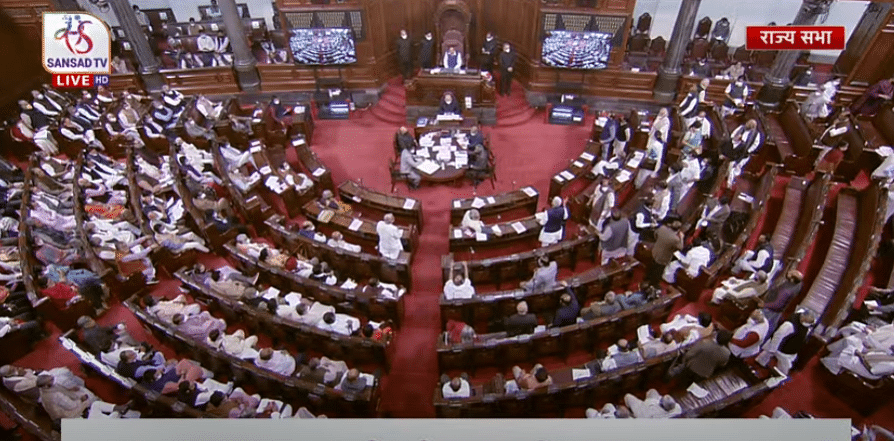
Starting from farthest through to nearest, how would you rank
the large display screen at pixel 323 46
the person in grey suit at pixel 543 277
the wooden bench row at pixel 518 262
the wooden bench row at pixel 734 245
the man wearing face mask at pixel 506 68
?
the man wearing face mask at pixel 506 68
the large display screen at pixel 323 46
the wooden bench row at pixel 518 262
the wooden bench row at pixel 734 245
the person in grey suit at pixel 543 277

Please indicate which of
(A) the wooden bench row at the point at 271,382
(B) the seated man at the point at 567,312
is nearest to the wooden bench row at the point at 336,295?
(A) the wooden bench row at the point at 271,382

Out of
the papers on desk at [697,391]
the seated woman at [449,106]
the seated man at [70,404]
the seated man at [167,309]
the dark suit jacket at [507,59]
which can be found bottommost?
the seated man at [70,404]

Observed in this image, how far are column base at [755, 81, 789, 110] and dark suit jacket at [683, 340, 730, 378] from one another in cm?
931

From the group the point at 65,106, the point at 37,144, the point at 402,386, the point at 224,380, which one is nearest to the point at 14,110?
the point at 65,106

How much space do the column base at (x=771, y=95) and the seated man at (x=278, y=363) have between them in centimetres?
1289

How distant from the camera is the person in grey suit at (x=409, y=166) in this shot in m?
11.2

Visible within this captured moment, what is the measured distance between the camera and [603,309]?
24.8 feet

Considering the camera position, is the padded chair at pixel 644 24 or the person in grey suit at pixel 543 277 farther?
the padded chair at pixel 644 24

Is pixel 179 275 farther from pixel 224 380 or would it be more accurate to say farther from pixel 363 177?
pixel 363 177

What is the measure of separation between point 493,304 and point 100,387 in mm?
6191

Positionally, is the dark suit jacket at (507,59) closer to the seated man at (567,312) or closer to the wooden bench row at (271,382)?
the seated man at (567,312)

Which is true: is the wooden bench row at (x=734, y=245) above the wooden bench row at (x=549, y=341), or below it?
above

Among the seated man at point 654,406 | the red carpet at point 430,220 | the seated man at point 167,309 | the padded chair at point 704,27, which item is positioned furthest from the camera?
the padded chair at point 704,27

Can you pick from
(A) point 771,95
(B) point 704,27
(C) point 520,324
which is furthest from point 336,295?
(B) point 704,27
